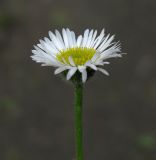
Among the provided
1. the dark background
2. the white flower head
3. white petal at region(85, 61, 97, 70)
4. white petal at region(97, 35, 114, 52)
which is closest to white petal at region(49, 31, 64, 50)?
the white flower head

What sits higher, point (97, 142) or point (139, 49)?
point (139, 49)

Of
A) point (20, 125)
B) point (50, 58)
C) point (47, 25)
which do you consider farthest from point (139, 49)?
point (50, 58)

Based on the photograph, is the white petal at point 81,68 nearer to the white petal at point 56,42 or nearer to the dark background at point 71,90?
the white petal at point 56,42

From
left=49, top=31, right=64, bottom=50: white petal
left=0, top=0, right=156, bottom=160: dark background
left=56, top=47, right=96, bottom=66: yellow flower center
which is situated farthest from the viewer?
left=0, top=0, right=156, bottom=160: dark background

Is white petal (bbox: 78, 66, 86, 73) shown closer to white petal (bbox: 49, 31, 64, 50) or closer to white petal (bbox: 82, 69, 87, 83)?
white petal (bbox: 82, 69, 87, 83)

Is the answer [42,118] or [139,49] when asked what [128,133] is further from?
[139,49]

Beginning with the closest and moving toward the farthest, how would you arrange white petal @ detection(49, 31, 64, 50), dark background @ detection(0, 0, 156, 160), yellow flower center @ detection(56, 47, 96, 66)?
1. yellow flower center @ detection(56, 47, 96, 66)
2. white petal @ detection(49, 31, 64, 50)
3. dark background @ detection(0, 0, 156, 160)
